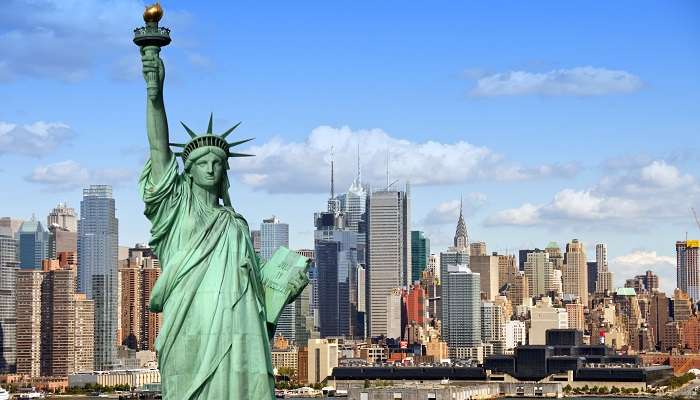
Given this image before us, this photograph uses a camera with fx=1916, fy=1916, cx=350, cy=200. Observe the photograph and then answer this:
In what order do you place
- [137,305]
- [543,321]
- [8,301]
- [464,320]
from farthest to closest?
[464,320] < [543,321] < [137,305] < [8,301]

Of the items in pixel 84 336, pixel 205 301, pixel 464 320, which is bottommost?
pixel 205 301

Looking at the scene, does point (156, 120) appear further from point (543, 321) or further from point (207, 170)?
point (543, 321)

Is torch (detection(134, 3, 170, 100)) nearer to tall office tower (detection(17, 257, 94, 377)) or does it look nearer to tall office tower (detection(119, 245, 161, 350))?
tall office tower (detection(17, 257, 94, 377))

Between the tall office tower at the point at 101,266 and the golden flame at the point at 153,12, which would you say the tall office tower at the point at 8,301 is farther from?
the golden flame at the point at 153,12

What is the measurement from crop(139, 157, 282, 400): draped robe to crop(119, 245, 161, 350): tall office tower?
155 metres

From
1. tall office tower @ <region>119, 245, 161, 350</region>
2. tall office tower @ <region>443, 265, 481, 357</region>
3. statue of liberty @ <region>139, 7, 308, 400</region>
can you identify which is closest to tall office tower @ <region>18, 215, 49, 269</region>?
tall office tower @ <region>119, 245, 161, 350</region>

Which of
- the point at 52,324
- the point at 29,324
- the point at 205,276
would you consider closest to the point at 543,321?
the point at 52,324

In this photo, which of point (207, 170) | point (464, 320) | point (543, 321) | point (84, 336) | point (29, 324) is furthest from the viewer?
point (464, 320)

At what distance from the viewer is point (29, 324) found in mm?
158125

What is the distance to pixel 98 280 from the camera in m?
170

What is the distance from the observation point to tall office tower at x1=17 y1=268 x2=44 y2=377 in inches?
6201

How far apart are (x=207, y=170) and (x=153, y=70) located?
1.13 meters

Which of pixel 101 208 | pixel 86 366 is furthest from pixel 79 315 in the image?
pixel 101 208

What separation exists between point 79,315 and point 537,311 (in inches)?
2108
